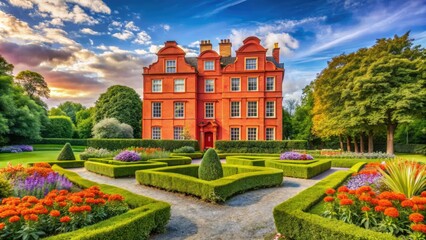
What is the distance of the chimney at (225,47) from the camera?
1261 inches

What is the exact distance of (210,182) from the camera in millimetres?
8172

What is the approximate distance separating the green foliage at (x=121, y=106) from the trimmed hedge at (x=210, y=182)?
31.9m

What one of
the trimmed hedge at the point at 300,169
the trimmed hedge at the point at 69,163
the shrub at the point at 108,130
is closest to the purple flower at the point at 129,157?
the trimmed hedge at the point at 69,163

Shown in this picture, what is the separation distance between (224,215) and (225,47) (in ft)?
92.2

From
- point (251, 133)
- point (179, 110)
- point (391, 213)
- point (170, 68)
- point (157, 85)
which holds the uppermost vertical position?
point (170, 68)

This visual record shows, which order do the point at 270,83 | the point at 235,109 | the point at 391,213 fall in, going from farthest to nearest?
the point at 235,109 → the point at 270,83 → the point at 391,213

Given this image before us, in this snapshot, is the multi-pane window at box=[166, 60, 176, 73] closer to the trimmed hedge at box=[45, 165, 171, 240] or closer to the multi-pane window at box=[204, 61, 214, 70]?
the multi-pane window at box=[204, 61, 214, 70]

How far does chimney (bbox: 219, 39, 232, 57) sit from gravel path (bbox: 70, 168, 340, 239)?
24.6 m

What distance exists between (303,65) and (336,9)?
6572 millimetres

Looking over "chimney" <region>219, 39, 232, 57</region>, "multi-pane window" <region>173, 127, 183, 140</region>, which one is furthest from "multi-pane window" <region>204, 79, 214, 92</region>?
"multi-pane window" <region>173, 127, 183, 140</region>

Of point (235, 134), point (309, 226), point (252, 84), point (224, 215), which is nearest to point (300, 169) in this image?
point (224, 215)

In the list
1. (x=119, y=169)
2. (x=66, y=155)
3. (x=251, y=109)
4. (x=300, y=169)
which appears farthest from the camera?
(x=251, y=109)

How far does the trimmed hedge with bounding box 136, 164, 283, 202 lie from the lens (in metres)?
7.84

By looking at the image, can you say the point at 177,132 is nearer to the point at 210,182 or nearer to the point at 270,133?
the point at 270,133
